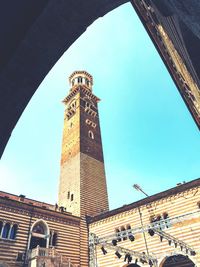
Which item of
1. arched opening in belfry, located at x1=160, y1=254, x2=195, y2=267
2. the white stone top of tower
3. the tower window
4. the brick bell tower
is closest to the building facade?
arched opening in belfry, located at x1=160, y1=254, x2=195, y2=267

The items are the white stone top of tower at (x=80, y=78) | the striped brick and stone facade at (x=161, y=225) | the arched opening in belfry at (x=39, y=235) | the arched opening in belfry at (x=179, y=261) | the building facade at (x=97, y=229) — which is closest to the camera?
the striped brick and stone facade at (x=161, y=225)

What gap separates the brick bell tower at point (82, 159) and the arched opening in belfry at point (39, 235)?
14.1 ft

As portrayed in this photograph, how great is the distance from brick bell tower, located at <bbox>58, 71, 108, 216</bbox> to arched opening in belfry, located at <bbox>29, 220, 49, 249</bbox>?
431 centimetres

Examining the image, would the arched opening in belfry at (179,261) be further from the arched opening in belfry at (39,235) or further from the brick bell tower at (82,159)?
the arched opening in belfry at (39,235)

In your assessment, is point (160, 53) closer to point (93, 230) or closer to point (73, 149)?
point (93, 230)

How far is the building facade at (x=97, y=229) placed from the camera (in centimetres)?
1505

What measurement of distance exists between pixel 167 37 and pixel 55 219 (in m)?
18.4

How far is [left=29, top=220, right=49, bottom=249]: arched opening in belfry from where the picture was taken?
17.2 meters

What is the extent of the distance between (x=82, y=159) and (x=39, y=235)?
1033 centimetres

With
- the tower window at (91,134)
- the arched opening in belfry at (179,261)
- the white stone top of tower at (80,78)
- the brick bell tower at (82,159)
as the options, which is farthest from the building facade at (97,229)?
the white stone top of tower at (80,78)

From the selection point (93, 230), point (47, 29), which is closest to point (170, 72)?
point (47, 29)

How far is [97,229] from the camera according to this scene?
2017 centimetres

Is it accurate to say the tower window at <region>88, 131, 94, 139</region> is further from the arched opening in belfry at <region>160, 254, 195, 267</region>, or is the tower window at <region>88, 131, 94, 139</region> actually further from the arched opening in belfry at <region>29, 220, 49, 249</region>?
the arched opening in belfry at <region>160, 254, 195, 267</region>

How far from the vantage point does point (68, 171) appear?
2664 cm
